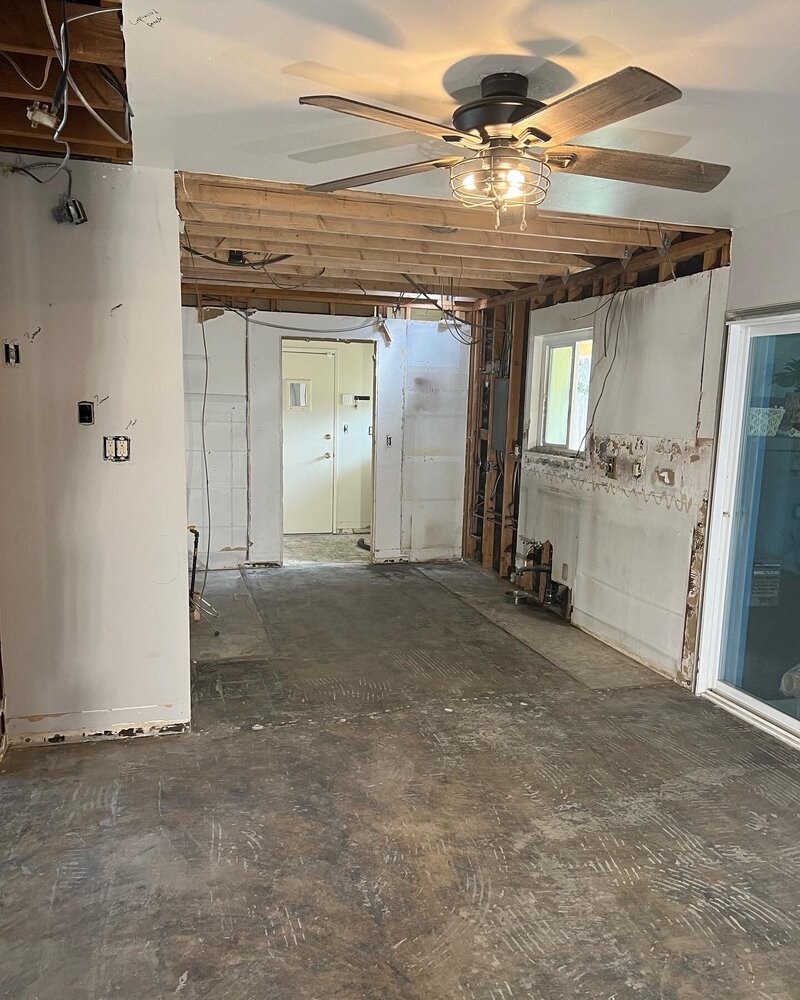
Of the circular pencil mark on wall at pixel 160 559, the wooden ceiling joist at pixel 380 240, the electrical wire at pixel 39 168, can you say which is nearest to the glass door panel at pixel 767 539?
the wooden ceiling joist at pixel 380 240

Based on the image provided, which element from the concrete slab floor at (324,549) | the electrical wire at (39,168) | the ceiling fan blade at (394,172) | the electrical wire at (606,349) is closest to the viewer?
the ceiling fan blade at (394,172)

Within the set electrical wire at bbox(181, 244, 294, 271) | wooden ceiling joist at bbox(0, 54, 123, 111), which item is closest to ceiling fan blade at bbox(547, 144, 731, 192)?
wooden ceiling joist at bbox(0, 54, 123, 111)

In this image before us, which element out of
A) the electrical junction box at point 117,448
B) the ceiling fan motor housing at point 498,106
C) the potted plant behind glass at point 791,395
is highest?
the ceiling fan motor housing at point 498,106

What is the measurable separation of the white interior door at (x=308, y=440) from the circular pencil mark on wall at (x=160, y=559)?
15.2 feet

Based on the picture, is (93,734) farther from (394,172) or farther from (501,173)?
(501,173)

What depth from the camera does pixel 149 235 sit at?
2.95 meters

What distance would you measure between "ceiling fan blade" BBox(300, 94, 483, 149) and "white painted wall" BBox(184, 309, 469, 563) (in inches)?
176

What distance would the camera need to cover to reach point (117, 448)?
300 centimetres

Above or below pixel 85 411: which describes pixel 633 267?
above

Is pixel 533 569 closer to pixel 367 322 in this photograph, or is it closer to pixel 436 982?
pixel 367 322

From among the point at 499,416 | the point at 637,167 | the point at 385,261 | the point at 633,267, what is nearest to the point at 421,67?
the point at 637,167

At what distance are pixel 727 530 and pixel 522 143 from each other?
2500 mm

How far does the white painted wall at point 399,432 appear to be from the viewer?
6.40m

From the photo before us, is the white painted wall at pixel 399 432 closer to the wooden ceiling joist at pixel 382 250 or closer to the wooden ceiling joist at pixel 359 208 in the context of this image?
the wooden ceiling joist at pixel 382 250
